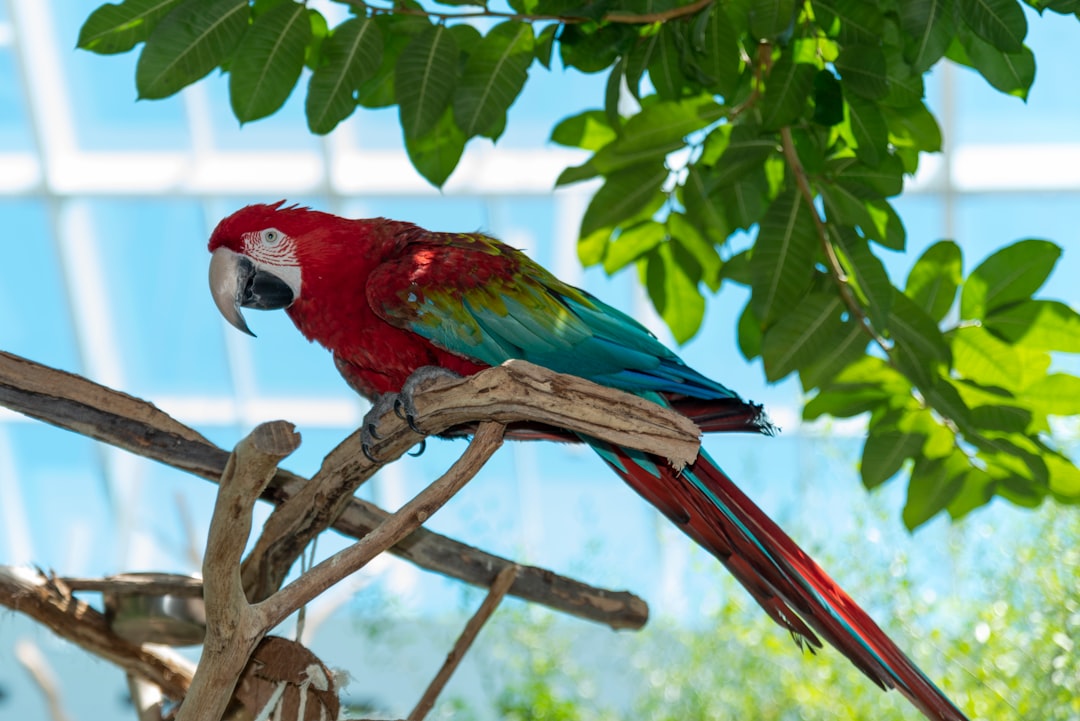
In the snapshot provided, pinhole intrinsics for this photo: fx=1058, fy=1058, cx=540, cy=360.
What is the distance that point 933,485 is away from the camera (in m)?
1.73

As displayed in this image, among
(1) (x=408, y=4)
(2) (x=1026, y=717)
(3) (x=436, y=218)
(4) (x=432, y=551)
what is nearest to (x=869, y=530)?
(2) (x=1026, y=717)

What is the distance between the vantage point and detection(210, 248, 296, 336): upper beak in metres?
Answer: 1.50

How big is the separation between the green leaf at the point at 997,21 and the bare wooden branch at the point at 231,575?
3.10 ft

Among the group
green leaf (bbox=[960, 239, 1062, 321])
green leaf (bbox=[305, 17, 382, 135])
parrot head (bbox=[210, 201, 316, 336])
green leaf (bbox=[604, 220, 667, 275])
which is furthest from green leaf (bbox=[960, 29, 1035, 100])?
parrot head (bbox=[210, 201, 316, 336])

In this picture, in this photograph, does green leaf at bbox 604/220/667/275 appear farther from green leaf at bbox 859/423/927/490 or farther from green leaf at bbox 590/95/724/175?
green leaf at bbox 859/423/927/490

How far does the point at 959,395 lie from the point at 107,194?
166 inches

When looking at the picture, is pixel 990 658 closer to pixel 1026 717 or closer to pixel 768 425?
pixel 1026 717

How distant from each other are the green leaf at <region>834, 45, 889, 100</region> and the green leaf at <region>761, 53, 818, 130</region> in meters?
0.04

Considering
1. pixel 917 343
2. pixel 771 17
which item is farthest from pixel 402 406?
pixel 917 343

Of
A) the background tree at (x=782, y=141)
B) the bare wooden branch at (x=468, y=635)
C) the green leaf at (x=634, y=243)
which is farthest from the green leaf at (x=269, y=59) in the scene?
the bare wooden branch at (x=468, y=635)

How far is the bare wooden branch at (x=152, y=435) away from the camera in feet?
4.07

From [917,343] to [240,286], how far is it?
0.99m

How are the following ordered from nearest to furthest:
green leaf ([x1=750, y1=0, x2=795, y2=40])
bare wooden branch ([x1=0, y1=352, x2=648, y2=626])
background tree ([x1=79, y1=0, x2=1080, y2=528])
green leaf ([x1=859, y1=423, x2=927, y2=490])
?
bare wooden branch ([x1=0, y1=352, x2=648, y2=626]) < green leaf ([x1=750, y1=0, x2=795, y2=40]) < background tree ([x1=79, y1=0, x2=1080, y2=528]) < green leaf ([x1=859, y1=423, x2=927, y2=490])

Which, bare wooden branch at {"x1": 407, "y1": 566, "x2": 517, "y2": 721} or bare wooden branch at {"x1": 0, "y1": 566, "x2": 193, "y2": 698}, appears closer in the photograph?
bare wooden branch at {"x1": 0, "y1": 566, "x2": 193, "y2": 698}
